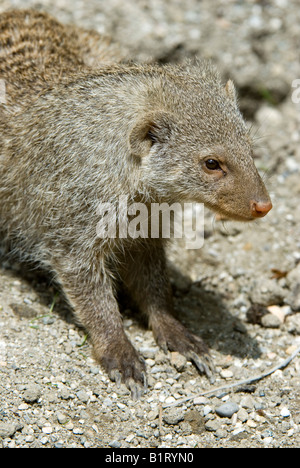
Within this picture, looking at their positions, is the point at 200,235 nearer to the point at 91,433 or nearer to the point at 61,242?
the point at 61,242

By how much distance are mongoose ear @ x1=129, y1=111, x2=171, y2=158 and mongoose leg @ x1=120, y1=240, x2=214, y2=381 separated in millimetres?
827

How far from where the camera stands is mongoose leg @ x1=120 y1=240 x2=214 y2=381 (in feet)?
13.9

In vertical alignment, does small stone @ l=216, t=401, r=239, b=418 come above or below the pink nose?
below

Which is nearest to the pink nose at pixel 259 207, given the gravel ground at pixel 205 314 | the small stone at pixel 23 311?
the gravel ground at pixel 205 314

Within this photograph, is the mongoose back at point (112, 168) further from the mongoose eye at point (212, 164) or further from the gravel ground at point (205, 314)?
the gravel ground at point (205, 314)

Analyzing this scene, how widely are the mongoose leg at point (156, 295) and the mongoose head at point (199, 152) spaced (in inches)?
29.3

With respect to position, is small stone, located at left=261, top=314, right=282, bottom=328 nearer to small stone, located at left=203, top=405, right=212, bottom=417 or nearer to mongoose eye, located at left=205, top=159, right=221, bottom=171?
small stone, located at left=203, top=405, right=212, bottom=417

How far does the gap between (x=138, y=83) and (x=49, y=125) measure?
658 mm

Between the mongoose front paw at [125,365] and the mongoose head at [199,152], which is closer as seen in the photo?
the mongoose head at [199,152]

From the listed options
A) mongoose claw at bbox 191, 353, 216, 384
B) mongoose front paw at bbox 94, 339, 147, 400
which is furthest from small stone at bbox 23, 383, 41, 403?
mongoose claw at bbox 191, 353, 216, 384

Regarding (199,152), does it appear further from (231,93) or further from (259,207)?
(231,93)

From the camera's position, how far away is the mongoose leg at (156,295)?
4.22m

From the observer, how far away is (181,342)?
4.19m

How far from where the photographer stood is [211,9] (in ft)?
21.8
